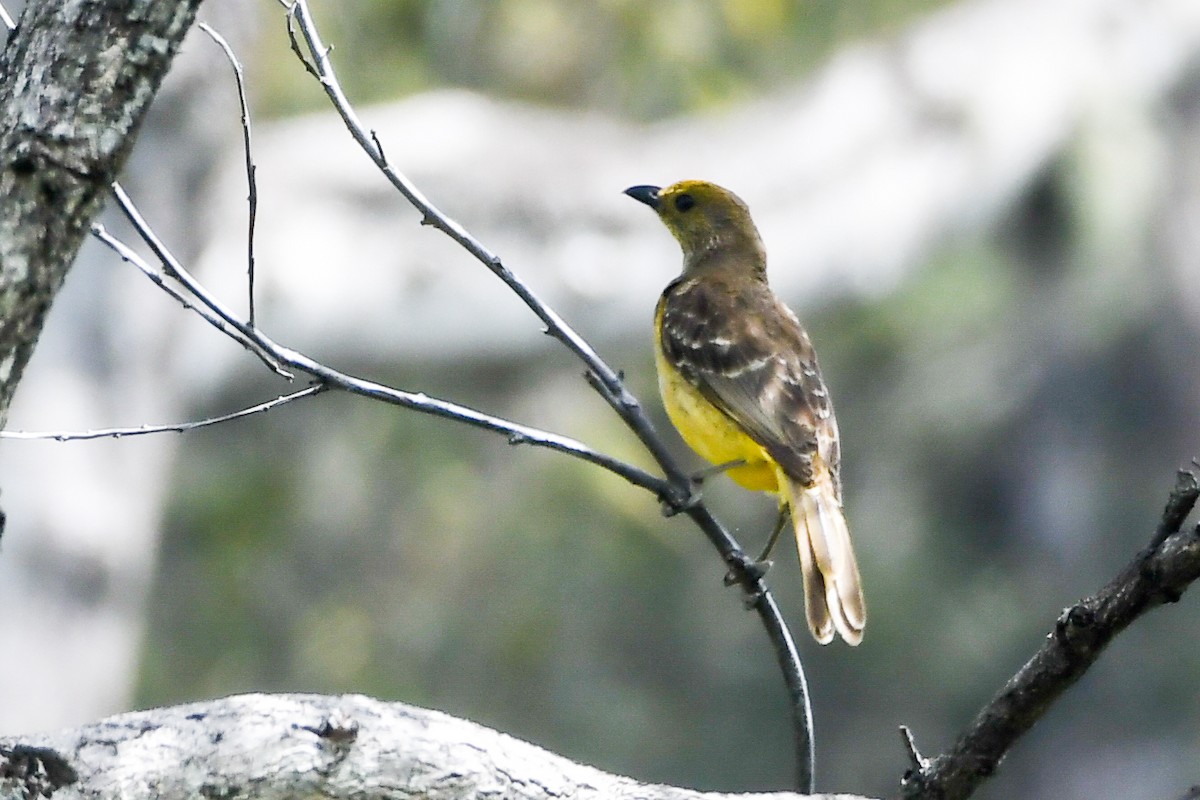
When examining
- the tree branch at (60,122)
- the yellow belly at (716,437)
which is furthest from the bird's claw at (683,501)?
the tree branch at (60,122)

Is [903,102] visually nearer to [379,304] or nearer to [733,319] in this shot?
[379,304]

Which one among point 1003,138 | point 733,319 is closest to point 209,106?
point 733,319

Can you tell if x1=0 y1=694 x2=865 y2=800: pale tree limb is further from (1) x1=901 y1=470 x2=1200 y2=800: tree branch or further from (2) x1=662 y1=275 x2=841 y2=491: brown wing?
(2) x1=662 y1=275 x2=841 y2=491: brown wing

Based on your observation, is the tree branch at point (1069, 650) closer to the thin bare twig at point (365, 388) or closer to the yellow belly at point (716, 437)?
the thin bare twig at point (365, 388)

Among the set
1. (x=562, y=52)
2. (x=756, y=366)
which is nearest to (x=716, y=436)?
(x=756, y=366)

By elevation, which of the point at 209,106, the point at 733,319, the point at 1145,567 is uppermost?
the point at 209,106

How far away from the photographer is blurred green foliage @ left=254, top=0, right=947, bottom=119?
10977 mm

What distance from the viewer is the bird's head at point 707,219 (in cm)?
579

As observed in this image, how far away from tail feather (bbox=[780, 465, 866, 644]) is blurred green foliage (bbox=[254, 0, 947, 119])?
6851 millimetres

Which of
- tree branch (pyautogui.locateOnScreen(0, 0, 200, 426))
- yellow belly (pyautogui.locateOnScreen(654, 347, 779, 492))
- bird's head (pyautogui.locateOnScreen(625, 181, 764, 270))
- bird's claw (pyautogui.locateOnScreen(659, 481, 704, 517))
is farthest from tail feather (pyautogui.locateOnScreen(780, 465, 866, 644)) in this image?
tree branch (pyautogui.locateOnScreen(0, 0, 200, 426))

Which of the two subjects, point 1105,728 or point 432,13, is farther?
point 1105,728

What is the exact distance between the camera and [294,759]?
2826 millimetres

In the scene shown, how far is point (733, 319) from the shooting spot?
510 cm

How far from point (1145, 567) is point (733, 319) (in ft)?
8.73
